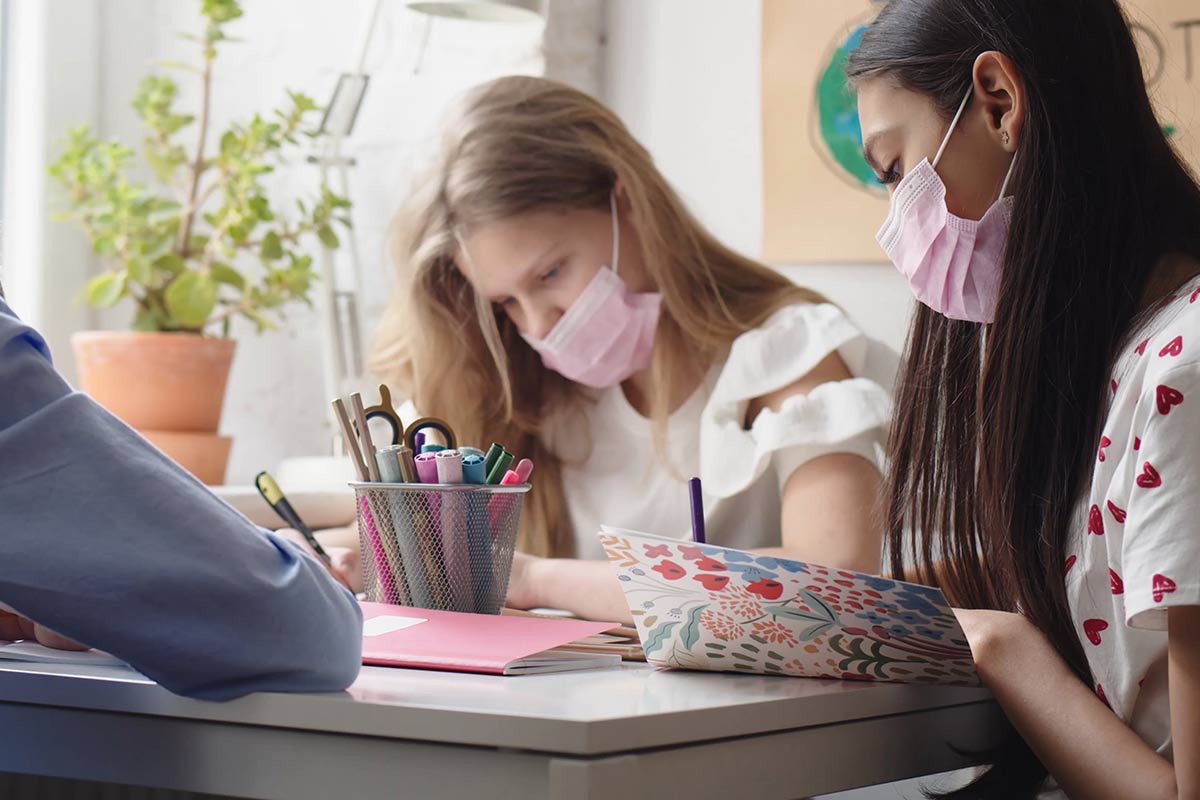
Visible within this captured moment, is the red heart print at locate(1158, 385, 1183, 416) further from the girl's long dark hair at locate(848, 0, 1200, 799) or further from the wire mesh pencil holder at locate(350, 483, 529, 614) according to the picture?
the wire mesh pencil holder at locate(350, 483, 529, 614)

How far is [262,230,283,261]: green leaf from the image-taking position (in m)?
1.93

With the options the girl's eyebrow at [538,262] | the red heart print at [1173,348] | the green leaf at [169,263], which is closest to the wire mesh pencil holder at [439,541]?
the red heart print at [1173,348]

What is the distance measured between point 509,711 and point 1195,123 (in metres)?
1.36

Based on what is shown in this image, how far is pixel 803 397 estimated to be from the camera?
1374mm

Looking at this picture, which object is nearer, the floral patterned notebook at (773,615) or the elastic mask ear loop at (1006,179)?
the floral patterned notebook at (773,615)

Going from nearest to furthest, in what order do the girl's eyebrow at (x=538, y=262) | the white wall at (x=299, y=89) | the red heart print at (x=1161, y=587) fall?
the red heart print at (x=1161, y=587) < the girl's eyebrow at (x=538, y=262) < the white wall at (x=299, y=89)

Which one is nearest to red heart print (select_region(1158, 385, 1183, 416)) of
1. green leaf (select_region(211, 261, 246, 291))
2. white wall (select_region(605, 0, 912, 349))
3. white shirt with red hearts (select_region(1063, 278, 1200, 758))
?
white shirt with red hearts (select_region(1063, 278, 1200, 758))

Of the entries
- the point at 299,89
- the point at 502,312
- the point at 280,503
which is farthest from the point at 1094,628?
the point at 299,89

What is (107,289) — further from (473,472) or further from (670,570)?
(670,570)

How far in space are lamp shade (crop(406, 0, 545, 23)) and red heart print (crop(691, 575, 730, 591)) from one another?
1173 millimetres

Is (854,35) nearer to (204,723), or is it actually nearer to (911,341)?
(911,341)

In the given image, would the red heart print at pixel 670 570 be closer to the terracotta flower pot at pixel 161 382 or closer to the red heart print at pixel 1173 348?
the red heart print at pixel 1173 348

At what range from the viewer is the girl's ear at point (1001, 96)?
90 centimetres

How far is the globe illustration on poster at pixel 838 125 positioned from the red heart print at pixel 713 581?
1180 millimetres
